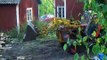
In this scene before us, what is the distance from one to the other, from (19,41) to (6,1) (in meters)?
7.37

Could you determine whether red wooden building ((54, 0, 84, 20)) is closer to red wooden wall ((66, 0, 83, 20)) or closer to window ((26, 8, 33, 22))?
red wooden wall ((66, 0, 83, 20))

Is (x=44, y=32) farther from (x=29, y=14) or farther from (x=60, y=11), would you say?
(x=29, y=14)

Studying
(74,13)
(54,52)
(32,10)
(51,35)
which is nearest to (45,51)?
(54,52)

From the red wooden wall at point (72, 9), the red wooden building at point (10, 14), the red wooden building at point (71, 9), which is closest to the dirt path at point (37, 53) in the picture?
the red wooden building at point (71, 9)

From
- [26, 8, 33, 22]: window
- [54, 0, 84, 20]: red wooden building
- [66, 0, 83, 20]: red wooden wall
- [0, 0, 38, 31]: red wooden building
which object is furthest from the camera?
[26, 8, 33, 22]: window

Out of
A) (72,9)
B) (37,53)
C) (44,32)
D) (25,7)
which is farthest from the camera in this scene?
(25,7)

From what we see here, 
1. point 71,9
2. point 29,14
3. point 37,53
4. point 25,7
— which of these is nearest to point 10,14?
point 25,7

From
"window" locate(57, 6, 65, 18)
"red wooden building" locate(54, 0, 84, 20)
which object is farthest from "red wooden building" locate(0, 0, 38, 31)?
"red wooden building" locate(54, 0, 84, 20)

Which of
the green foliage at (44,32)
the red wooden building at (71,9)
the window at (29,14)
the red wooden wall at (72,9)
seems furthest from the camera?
the window at (29,14)

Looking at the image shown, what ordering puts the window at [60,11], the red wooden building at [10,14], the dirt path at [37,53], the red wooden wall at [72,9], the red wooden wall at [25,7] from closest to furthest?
1. the dirt path at [37,53]
2. the red wooden wall at [72,9]
3. the red wooden building at [10,14]
4. the red wooden wall at [25,7]
5. the window at [60,11]

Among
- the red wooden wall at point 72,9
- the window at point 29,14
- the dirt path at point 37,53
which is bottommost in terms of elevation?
the dirt path at point 37,53

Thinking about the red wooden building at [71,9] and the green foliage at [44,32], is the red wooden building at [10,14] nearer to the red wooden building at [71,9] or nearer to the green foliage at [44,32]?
the green foliage at [44,32]

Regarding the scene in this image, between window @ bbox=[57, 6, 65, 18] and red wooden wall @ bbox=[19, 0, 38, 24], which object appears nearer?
red wooden wall @ bbox=[19, 0, 38, 24]

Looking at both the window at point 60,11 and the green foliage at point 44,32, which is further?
the window at point 60,11
